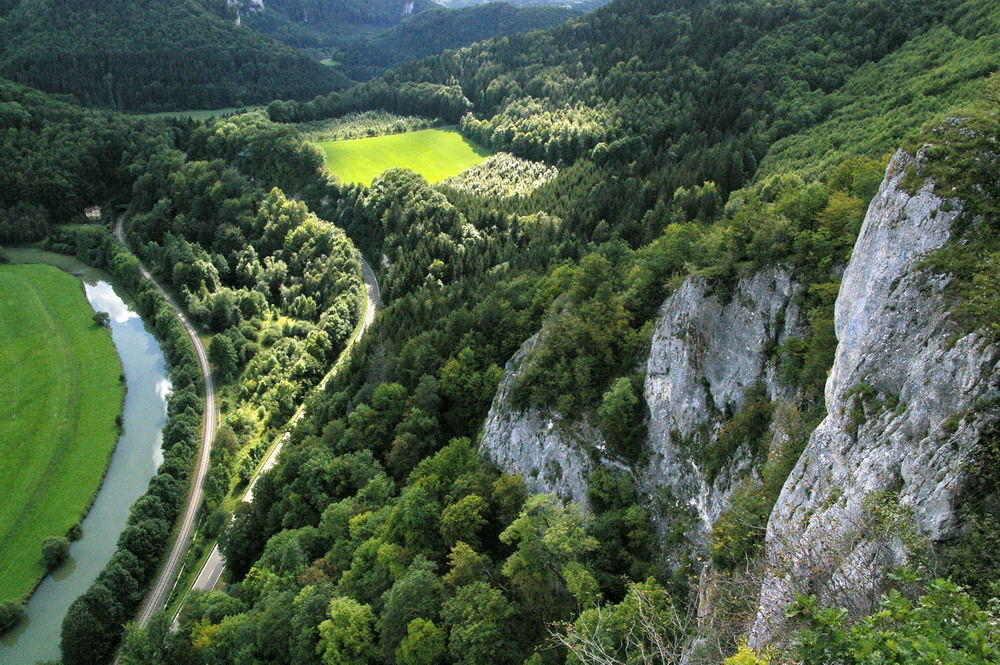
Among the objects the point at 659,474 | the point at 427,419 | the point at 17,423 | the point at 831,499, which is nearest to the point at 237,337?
the point at 17,423

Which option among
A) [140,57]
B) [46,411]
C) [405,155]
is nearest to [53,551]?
[46,411]

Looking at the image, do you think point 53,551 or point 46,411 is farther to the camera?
point 46,411

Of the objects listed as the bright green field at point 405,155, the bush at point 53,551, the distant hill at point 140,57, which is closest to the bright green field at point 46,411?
the bush at point 53,551

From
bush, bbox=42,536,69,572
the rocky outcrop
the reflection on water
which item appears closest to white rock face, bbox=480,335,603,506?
the rocky outcrop

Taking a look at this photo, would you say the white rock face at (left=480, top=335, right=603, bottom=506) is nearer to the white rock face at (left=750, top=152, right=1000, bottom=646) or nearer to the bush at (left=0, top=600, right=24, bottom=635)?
the white rock face at (left=750, top=152, right=1000, bottom=646)

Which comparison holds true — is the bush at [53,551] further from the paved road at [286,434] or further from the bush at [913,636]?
the bush at [913,636]

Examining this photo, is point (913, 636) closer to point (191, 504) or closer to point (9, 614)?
point (191, 504)

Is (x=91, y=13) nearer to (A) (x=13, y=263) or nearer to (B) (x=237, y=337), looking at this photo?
(A) (x=13, y=263)
